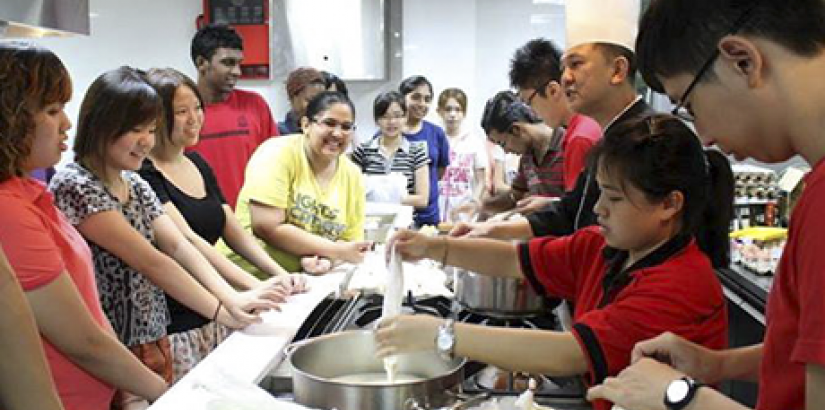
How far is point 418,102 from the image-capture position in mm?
4348

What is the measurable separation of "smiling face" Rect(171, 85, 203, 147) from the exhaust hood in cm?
73

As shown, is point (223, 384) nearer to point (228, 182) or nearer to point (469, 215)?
point (469, 215)

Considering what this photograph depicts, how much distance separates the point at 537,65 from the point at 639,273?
4.40 feet

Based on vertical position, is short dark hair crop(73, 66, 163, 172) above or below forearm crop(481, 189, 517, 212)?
above

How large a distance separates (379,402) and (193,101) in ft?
4.30

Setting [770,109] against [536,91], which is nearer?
[770,109]

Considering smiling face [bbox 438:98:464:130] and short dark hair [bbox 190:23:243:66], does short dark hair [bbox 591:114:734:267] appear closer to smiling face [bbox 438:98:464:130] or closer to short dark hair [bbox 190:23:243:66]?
short dark hair [bbox 190:23:243:66]

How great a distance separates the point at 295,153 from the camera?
235cm

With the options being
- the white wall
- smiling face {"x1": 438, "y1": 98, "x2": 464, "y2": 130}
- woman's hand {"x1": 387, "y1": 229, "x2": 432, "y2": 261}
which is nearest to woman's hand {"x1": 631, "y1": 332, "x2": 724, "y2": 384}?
woman's hand {"x1": 387, "y1": 229, "x2": 432, "y2": 261}

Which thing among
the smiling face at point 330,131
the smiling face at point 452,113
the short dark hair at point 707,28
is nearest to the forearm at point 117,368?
the short dark hair at point 707,28

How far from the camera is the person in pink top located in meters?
1.16

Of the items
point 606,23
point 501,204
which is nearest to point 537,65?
point 606,23

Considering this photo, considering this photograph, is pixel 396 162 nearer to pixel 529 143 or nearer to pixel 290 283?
pixel 529 143

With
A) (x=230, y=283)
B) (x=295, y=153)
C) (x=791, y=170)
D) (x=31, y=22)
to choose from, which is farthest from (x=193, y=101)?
(x=791, y=170)
